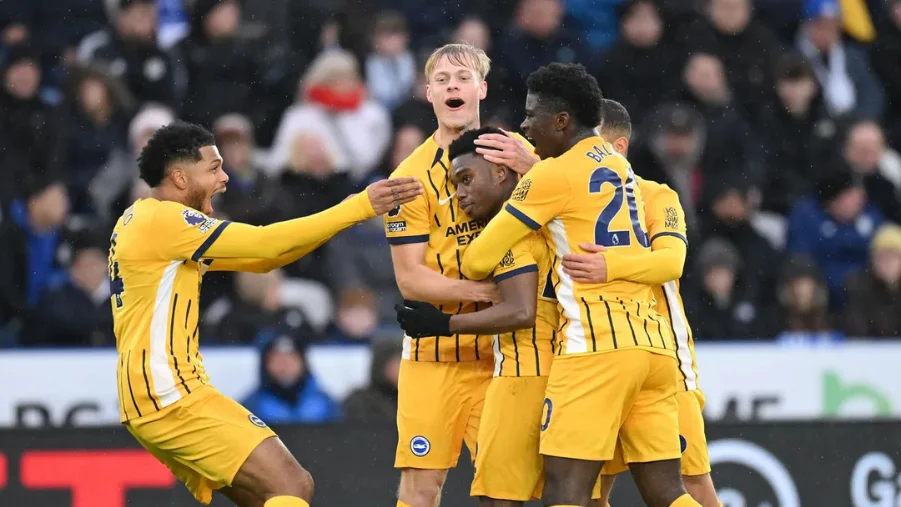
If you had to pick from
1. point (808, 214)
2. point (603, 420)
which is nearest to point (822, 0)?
point (808, 214)

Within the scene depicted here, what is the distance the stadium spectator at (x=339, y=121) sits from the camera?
10.7 meters

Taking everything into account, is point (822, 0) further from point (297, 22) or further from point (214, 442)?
point (214, 442)

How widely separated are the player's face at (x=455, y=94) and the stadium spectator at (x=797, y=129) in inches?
216

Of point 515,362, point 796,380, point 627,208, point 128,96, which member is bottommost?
point 796,380

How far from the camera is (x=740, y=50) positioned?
38.1 feet

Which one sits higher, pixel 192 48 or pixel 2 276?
pixel 192 48

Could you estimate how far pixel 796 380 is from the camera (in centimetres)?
914

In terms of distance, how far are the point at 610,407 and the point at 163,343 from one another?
1905mm

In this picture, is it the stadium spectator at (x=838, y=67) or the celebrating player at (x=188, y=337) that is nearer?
the celebrating player at (x=188, y=337)

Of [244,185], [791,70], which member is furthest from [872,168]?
[244,185]

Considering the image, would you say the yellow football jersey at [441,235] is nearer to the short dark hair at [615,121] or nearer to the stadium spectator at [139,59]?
the short dark hair at [615,121]

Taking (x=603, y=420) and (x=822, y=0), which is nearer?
(x=603, y=420)

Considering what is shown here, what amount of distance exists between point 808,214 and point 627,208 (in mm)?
5789

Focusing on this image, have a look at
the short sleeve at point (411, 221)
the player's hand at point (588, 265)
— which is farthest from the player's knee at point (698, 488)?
the short sleeve at point (411, 221)
